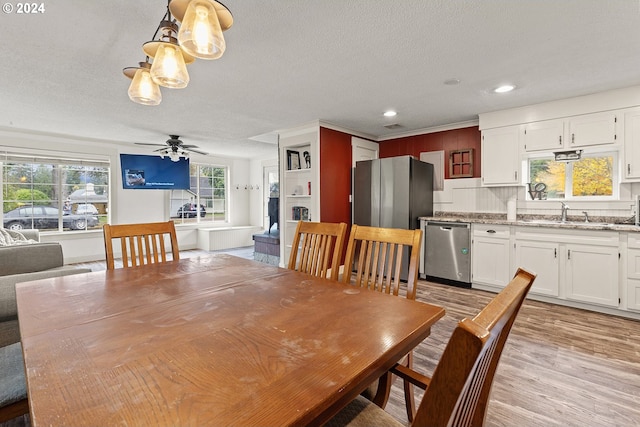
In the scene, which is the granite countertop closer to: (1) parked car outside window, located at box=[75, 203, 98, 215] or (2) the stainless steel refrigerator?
(2) the stainless steel refrigerator

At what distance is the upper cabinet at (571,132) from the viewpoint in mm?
3178

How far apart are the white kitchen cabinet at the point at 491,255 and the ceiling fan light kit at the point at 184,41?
12.1 ft

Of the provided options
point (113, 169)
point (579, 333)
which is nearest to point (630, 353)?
point (579, 333)

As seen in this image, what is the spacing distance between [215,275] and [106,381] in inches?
38.0

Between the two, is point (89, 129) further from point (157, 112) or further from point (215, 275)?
point (215, 275)

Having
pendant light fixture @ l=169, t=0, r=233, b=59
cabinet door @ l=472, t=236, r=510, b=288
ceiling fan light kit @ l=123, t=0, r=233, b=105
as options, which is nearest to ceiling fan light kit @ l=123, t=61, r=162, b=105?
ceiling fan light kit @ l=123, t=0, r=233, b=105

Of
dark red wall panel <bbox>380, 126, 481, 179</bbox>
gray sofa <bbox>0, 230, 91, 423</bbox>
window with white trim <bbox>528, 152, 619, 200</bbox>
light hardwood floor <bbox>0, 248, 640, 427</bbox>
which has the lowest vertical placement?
light hardwood floor <bbox>0, 248, 640, 427</bbox>

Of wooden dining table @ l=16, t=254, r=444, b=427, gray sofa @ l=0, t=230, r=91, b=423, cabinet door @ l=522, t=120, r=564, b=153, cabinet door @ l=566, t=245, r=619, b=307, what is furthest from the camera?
cabinet door @ l=522, t=120, r=564, b=153

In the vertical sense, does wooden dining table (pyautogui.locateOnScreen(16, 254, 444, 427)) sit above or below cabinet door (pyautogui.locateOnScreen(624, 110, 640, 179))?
below

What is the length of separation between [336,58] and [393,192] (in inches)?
89.8

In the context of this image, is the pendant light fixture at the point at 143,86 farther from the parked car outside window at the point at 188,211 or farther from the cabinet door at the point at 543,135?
the parked car outside window at the point at 188,211

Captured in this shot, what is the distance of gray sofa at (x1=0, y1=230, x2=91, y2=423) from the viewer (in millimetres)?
1067

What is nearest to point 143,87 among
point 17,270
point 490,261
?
point 17,270

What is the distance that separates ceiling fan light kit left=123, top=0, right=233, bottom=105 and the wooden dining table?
0.98m
